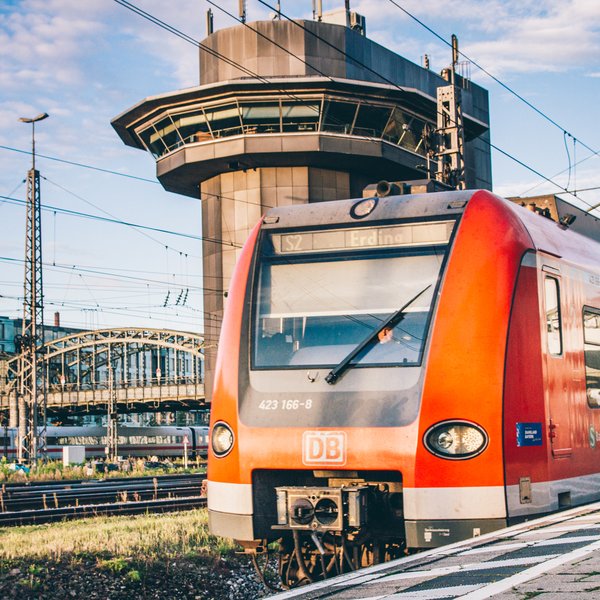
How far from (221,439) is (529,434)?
254 centimetres

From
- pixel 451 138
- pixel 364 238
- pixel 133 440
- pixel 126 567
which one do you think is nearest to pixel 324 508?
pixel 364 238

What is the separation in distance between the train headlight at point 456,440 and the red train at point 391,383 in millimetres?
10

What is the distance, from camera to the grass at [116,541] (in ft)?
34.8

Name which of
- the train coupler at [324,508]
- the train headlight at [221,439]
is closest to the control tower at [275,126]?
the train headlight at [221,439]

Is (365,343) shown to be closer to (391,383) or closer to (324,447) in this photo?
(391,383)

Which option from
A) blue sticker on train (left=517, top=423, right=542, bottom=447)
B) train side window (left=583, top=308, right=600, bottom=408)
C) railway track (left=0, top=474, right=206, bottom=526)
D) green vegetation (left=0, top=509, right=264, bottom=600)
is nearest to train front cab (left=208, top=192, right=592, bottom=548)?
blue sticker on train (left=517, top=423, right=542, bottom=447)

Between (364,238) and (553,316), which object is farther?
(553,316)

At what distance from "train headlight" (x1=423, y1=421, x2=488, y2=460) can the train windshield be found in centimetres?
59

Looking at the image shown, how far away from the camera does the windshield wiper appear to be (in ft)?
25.9

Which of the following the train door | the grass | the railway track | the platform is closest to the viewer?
the platform

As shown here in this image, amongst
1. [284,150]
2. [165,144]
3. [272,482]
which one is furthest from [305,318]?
[165,144]

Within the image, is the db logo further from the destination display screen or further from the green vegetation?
the green vegetation

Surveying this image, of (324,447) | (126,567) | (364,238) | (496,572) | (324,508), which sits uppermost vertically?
(364,238)

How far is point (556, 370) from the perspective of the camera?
853 cm
